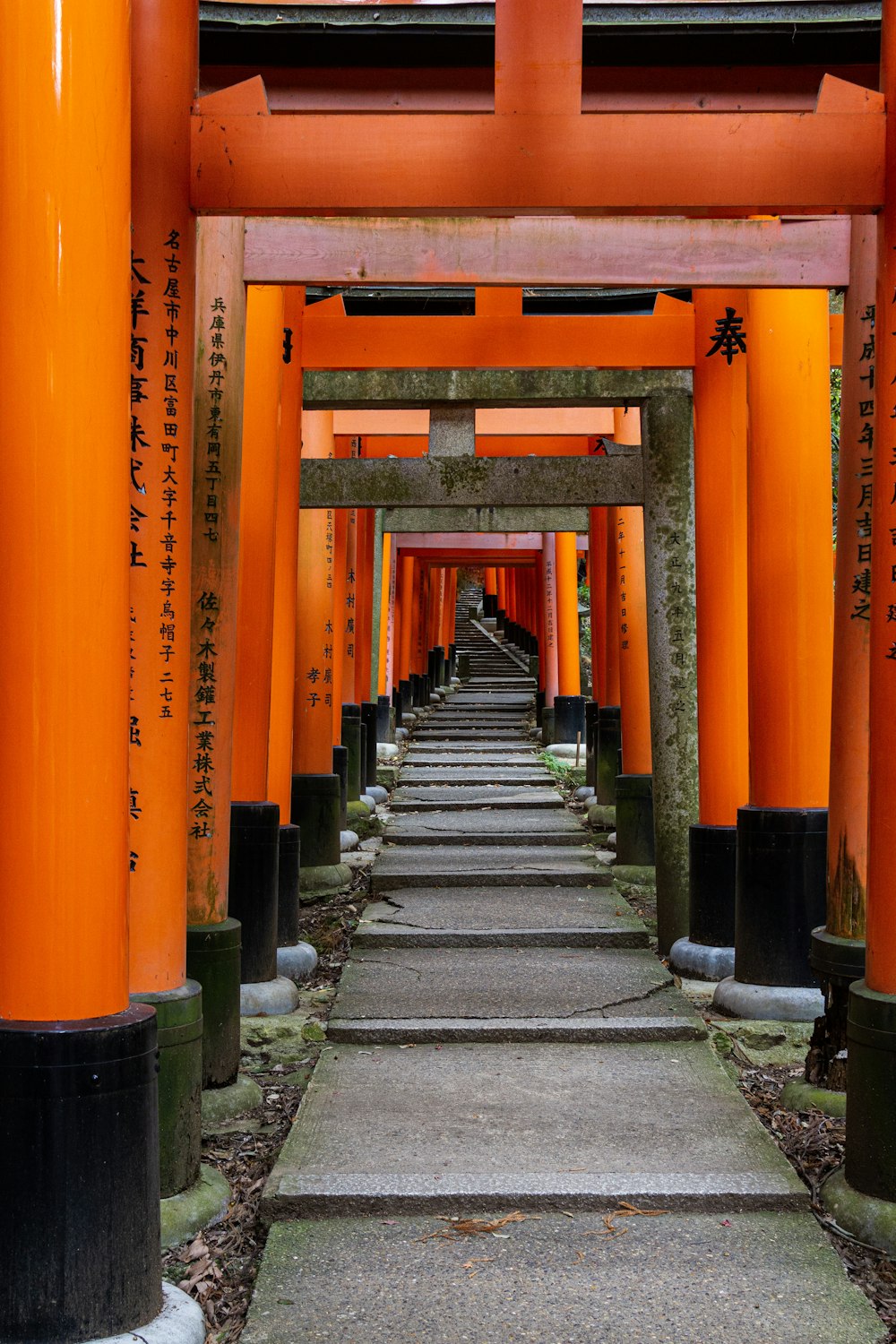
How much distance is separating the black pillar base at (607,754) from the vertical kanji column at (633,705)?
2121 mm

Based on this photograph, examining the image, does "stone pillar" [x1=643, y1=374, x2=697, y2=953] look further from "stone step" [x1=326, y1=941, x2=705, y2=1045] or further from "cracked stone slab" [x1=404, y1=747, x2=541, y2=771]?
"cracked stone slab" [x1=404, y1=747, x2=541, y2=771]

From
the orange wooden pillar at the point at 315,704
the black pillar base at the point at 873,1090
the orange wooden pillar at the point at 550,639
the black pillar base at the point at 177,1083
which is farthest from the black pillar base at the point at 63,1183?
the orange wooden pillar at the point at 550,639

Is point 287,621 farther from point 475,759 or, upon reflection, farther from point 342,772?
point 475,759

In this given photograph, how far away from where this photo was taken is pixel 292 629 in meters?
7.28

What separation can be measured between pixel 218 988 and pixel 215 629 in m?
1.22

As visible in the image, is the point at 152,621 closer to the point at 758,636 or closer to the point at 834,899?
the point at 834,899

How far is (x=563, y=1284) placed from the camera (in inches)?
134

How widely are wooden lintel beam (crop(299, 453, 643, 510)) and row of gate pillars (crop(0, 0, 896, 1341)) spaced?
0.03 m

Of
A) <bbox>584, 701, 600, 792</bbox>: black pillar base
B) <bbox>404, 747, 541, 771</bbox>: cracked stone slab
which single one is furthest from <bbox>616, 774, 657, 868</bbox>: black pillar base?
<bbox>404, 747, 541, 771</bbox>: cracked stone slab

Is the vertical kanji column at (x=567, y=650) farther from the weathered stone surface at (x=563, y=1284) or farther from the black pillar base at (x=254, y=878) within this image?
the weathered stone surface at (x=563, y=1284)

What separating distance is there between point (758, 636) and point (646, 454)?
151 cm

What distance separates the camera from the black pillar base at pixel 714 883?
6.76 m

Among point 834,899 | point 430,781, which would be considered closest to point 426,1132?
point 834,899

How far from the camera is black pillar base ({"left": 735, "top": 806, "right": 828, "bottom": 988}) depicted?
595 cm
